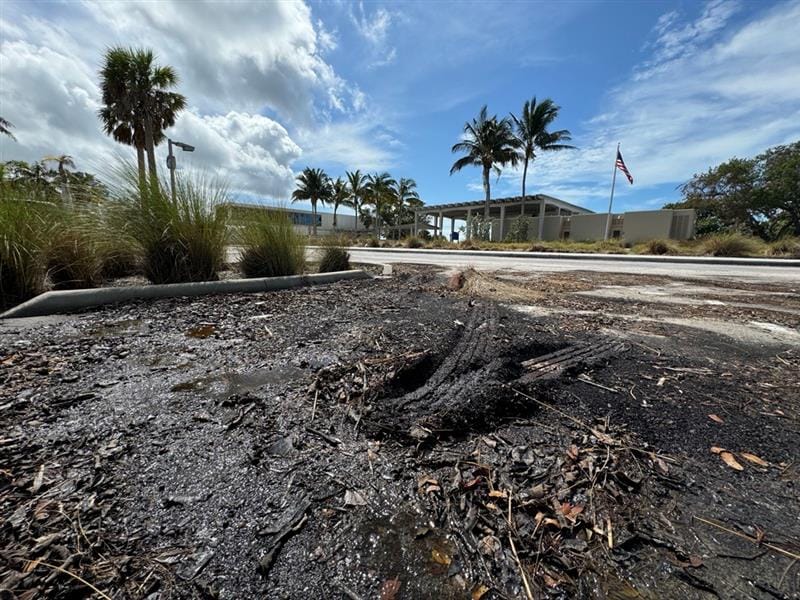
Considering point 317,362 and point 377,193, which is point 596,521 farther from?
point 377,193

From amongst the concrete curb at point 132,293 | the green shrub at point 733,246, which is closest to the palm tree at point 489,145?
the green shrub at point 733,246

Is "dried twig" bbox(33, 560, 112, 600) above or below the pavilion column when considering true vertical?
below

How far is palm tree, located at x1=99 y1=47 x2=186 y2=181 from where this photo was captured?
14.8 metres

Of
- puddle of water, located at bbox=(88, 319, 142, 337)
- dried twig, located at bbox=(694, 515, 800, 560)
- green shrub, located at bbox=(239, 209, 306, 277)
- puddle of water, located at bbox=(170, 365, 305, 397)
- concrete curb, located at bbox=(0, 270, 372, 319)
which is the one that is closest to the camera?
dried twig, located at bbox=(694, 515, 800, 560)

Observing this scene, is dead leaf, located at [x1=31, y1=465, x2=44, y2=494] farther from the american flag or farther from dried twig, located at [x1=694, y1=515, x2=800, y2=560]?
the american flag

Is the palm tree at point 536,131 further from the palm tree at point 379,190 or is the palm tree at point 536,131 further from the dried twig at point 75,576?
the dried twig at point 75,576

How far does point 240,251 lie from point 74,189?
6.15 ft

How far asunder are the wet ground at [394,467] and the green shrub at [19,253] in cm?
125

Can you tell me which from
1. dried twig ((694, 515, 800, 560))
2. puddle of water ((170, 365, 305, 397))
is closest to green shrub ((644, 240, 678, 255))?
dried twig ((694, 515, 800, 560))

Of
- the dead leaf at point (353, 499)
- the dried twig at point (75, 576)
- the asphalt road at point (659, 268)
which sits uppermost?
the asphalt road at point (659, 268)

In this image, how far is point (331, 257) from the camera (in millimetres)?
6117

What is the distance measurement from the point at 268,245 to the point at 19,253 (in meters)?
2.46

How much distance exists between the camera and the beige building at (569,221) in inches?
942

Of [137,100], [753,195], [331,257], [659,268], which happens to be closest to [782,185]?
[753,195]
